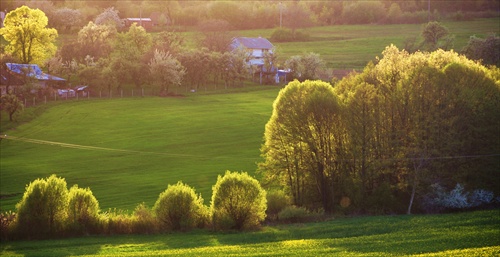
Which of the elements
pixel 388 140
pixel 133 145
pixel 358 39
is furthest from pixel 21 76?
pixel 358 39

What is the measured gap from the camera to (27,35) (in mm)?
104125

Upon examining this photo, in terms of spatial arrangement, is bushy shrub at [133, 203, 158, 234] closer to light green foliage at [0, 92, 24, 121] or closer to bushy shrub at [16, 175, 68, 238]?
bushy shrub at [16, 175, 68, 238]

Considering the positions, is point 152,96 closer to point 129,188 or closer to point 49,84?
point 49,84

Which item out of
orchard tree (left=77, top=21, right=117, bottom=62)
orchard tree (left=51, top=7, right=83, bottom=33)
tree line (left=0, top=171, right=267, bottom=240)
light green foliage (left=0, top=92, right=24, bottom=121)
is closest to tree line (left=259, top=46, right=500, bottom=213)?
tree line (left=0, top=171, right=267, bottom=240)

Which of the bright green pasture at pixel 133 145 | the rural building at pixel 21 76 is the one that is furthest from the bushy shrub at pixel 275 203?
the rural building at pixel 21 76

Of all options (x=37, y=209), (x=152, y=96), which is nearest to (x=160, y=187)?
(x=37, y=209)

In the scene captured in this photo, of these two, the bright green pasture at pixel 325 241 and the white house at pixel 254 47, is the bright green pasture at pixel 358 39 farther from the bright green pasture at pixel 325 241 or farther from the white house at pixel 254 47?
the bright green pasture at pixel 325 241

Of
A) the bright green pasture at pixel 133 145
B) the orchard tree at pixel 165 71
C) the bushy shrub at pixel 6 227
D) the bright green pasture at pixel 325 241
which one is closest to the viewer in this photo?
the bright green pasture at pixel 325 241

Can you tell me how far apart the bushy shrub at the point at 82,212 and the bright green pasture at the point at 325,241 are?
58.8 inches

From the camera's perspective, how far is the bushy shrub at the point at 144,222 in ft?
152

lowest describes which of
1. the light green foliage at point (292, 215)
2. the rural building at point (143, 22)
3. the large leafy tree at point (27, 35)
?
the light green foliage at point (292, 215)

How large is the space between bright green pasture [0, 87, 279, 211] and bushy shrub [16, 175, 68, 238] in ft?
21.4

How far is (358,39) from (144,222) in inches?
4405

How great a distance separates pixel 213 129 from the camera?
265 ft
